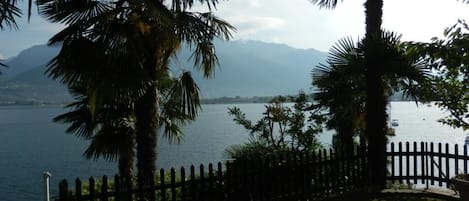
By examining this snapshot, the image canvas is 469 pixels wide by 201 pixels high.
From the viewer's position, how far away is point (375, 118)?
10.4 meters

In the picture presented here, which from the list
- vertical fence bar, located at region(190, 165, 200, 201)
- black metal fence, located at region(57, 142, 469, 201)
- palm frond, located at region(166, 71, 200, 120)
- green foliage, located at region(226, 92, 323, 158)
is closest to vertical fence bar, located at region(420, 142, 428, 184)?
black metal fence, located at region(57, 142, 469, 201)

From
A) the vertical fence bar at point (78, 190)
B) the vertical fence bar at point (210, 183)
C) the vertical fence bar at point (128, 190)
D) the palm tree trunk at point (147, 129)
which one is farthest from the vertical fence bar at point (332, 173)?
the vertical fence bar at point (78, 190)

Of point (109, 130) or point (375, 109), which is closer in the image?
point (375, 109)

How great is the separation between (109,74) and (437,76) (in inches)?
201

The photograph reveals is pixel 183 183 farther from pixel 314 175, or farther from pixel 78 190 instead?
pixel 314 175

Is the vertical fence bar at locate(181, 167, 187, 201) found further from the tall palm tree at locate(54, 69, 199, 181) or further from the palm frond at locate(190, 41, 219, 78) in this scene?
the tall palm tree at locate(54, 69, 199, 181)

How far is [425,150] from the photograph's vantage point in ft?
33.3

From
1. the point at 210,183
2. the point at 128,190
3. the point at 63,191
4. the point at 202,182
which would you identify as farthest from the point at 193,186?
the point at 63,191

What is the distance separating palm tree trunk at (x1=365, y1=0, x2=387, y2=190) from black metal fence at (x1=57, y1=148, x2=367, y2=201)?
0.95 ft

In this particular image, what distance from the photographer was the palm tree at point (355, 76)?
9727 mm

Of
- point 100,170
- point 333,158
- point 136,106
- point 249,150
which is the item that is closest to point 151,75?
point 136,106

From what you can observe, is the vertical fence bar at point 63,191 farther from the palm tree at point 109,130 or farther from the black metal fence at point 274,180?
the palm tree at point 109,130

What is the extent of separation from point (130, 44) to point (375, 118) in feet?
17.3

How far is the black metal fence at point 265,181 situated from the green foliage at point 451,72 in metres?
2.22
